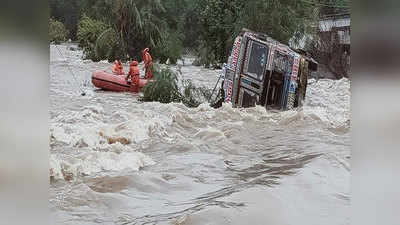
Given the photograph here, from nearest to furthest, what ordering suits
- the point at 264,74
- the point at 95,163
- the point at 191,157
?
the point at 95,163, the point at 191,157, the point at 264,74

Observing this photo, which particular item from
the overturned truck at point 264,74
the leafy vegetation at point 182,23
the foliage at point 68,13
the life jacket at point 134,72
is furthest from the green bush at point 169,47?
the foliage at point 68,13

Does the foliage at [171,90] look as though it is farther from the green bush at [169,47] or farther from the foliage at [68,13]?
the foliage at [68,13]

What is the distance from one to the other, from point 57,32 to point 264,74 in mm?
1052

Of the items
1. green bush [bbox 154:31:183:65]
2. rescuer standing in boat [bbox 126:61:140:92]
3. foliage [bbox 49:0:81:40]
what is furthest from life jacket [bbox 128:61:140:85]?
foliage [bbox 49:0:81:40]

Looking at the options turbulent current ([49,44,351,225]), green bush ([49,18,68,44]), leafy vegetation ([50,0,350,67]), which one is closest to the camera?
turbulent current ([49,44,351,225])

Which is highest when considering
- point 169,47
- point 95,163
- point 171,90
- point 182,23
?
point 182,23

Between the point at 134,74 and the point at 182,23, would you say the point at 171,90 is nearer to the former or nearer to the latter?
the point at 134,74

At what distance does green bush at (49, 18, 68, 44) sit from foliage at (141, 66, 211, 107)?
0.47 meters

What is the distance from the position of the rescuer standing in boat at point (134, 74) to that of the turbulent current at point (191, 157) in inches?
2.8

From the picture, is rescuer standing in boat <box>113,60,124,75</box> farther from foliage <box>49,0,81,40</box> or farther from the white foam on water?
the white foam on water

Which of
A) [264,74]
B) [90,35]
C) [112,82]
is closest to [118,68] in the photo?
[112,82]

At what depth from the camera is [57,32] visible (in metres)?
3.27

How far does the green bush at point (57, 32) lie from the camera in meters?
3.22

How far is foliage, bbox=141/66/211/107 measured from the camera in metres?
3.35
